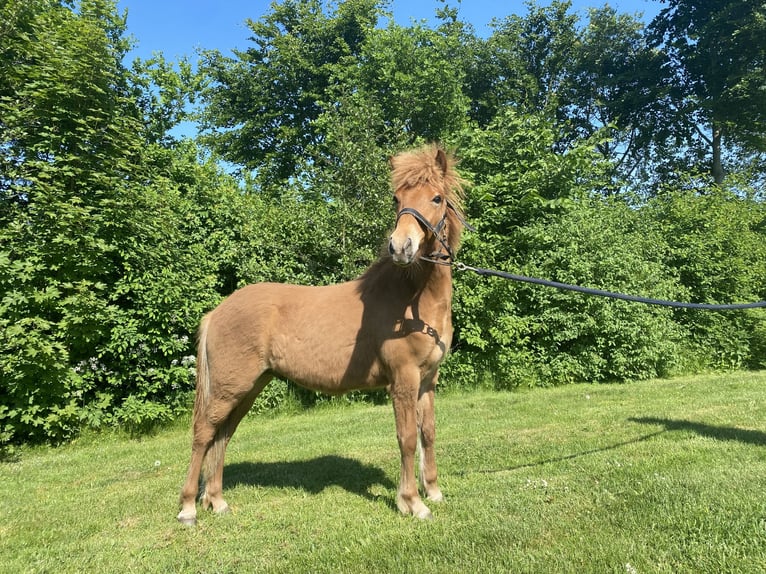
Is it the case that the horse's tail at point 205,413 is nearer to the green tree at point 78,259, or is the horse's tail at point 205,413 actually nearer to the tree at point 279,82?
the green tree at point 78,259

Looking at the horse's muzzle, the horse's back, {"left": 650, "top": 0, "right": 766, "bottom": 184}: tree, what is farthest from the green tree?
{"left": 650, "top": 0, "right": 766, "bottom": 184}: tree

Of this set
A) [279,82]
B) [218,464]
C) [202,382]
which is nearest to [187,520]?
[218,464]

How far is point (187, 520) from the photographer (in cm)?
371

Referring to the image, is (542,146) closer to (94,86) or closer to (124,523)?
(94,86)

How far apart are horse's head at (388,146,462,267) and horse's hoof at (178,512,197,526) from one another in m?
2.96

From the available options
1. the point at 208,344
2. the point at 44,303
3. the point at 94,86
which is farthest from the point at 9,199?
the point at 208,344

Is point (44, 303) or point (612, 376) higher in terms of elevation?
point (44, 303)

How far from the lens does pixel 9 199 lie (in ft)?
23.6

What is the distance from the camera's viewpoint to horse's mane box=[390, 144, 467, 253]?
3.57m

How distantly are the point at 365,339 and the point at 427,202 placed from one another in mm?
1325

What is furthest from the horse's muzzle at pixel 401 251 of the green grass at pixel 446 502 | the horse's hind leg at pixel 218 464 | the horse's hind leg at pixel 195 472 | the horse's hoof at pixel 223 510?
the horse's hoof at pixel 223 510

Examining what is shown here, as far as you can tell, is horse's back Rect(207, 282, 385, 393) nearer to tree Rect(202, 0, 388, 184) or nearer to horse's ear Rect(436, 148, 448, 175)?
horse's ear Rect(436, 148, 448, 175)

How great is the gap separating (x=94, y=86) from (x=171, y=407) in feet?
19.9

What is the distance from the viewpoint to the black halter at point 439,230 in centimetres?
334
